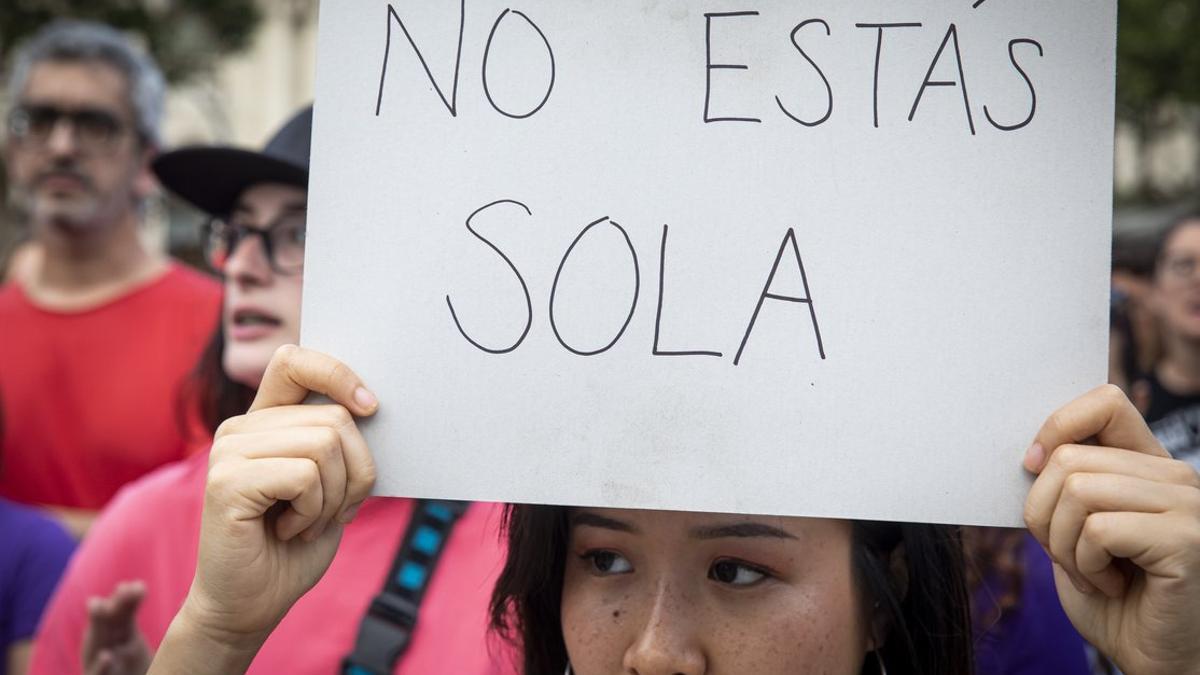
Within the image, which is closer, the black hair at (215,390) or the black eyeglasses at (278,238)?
the black eyeglasses at (278,238)

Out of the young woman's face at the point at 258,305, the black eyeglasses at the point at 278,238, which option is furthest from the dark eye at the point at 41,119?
the young woman's face at the point at 258,305

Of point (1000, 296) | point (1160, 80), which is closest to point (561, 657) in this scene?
point (1000, 296)

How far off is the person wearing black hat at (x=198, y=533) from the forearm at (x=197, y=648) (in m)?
0.55

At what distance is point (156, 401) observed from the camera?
139 inches

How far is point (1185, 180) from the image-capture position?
71.8 feet

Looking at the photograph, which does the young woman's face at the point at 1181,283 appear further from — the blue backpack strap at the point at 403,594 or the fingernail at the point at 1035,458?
the fingernail at the point at 1035,458

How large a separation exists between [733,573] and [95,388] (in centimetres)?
256

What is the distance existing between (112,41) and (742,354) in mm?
3126

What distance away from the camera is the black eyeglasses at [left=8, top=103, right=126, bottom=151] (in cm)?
382

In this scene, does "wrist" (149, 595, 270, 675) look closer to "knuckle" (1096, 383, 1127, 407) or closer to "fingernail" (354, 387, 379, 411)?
"fingernail" (354, 387, 379, 411)

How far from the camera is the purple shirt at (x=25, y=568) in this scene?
115 inches

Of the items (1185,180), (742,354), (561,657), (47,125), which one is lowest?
(561,657)

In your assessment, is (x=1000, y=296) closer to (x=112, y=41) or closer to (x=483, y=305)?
(x=483, y=305)

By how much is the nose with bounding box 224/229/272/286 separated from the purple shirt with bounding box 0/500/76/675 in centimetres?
95
